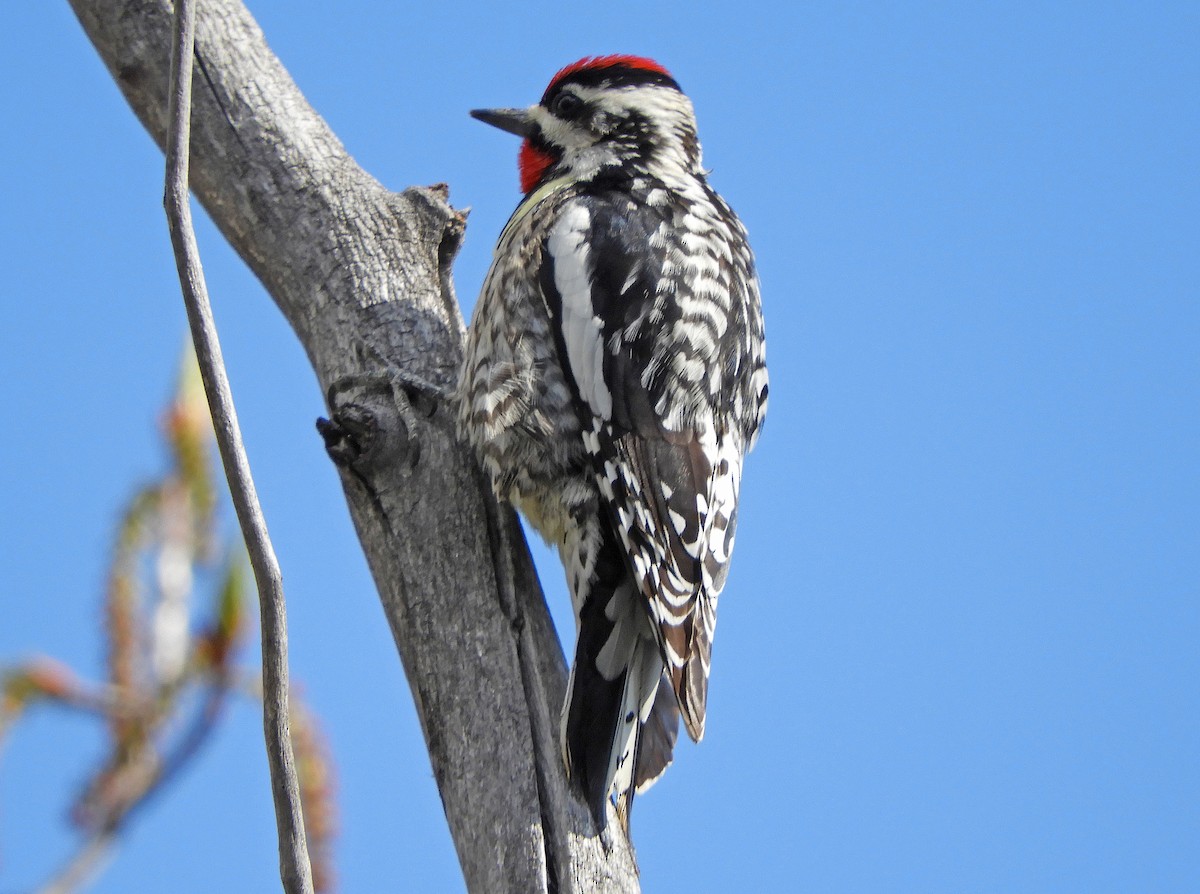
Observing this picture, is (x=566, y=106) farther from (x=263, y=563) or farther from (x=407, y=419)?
(x=263, y=563)

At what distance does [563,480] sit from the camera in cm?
274

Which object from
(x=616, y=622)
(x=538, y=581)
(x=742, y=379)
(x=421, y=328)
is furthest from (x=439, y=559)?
(x=742, y=379)

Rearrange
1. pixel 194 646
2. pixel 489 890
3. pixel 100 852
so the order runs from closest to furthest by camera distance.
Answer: pixel 100 852 < pixel 489 890 < pixel 194 646

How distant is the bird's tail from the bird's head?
119 centimetres

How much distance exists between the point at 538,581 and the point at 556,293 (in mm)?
703

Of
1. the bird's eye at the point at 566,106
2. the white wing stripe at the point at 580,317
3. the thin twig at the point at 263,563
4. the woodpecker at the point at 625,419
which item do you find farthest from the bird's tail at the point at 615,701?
the bird's eye at the point at 566,106

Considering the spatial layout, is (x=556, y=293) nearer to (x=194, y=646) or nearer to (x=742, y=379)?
(x=742, y=379)

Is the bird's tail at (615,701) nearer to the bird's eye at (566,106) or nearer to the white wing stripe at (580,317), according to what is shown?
the white wing stripe at (580,317)

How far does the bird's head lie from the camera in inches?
132

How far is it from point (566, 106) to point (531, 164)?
6.9 inches

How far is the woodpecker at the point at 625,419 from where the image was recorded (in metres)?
2.41

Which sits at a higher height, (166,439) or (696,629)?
(166,439)

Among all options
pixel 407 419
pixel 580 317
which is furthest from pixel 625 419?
pixel 407 419

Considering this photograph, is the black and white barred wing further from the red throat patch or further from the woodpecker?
the red throat patch
